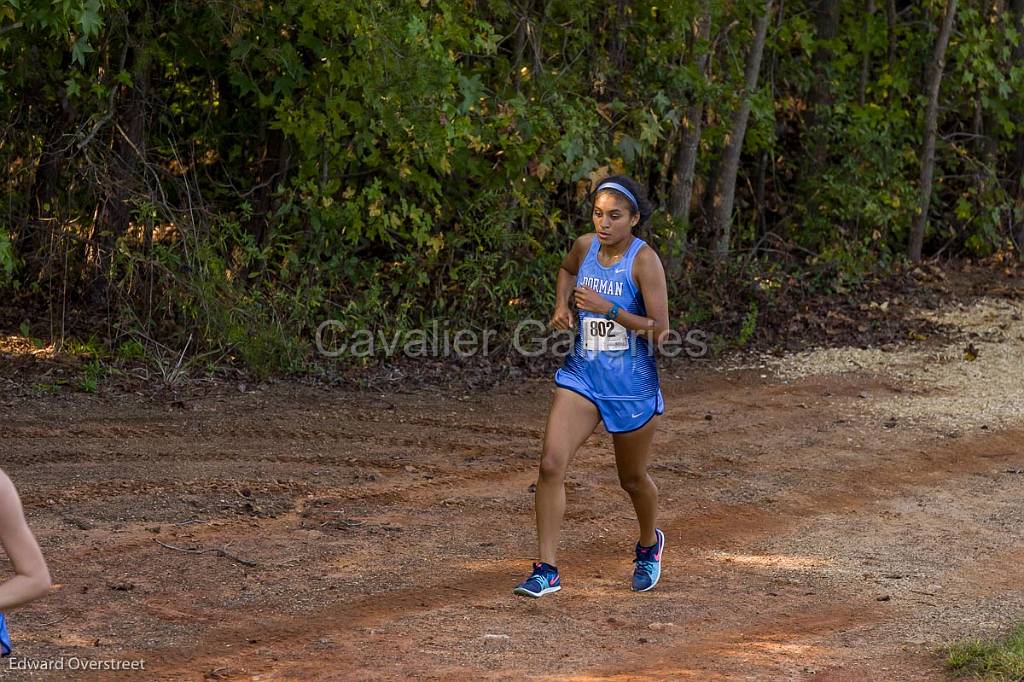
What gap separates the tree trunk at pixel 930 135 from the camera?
1480 cm

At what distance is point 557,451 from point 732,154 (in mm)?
8466

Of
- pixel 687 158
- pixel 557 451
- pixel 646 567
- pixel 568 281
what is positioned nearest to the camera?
pixel 557 451

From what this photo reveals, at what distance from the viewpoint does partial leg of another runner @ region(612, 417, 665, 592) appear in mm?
5762

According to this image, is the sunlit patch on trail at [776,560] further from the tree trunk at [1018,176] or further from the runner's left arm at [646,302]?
the tree trunk at [1018,176]

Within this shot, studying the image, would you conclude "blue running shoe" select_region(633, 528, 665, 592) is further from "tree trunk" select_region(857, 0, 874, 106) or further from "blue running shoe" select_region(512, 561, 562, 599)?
"tree trunk" select_region(857, 0, 874, 106)

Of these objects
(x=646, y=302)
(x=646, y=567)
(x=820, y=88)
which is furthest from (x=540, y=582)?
(x=820, y=88)

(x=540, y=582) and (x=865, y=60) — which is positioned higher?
(x=865, y=60)

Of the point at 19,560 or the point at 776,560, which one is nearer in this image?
the point at 19,560

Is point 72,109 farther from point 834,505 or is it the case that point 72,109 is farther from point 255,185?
point 834,505

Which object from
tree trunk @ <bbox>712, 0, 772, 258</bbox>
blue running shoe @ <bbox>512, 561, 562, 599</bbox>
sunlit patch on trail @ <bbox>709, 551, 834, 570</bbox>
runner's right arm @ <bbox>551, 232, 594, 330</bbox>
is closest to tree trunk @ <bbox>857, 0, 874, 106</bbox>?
tree trunk @ <bbox>712, 0, 772, 258</bbox>

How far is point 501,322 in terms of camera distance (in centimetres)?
1148

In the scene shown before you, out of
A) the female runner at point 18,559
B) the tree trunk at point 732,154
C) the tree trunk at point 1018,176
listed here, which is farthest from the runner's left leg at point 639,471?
the tree trunk at point 1018,176

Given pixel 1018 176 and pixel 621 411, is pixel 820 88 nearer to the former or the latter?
pixel 1018 176

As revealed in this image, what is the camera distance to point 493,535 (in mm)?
6785
